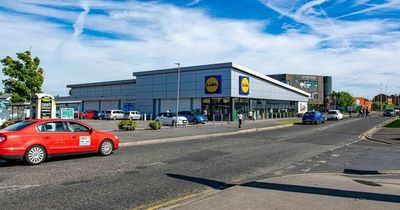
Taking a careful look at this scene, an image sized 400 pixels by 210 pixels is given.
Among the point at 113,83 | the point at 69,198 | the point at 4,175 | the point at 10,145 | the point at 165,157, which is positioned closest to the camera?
the point at 69,198

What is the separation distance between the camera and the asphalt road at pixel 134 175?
686cm

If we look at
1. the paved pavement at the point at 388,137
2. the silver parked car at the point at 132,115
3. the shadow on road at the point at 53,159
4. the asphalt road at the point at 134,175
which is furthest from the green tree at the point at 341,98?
the shadow on road at the point at 53,159

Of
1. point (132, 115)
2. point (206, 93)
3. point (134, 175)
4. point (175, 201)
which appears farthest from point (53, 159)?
point (132, 115)

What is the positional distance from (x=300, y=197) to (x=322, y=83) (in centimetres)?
12357

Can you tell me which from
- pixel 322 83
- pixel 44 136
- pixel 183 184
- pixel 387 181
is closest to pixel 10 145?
pixel 44 136

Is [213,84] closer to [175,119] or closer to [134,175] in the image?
[175,119]

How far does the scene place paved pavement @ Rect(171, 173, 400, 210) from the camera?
613 cm

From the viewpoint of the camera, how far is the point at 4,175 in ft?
30.6

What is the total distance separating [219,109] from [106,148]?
37794mm

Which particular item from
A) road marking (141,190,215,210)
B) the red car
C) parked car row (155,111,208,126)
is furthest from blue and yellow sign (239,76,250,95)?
road marking (141,190,215,210)

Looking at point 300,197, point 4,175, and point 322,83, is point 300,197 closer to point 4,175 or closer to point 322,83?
point 4,175

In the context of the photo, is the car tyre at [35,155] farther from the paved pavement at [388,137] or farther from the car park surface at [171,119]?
the car park surface at [171,119]

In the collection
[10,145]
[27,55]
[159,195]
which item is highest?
[27,55]

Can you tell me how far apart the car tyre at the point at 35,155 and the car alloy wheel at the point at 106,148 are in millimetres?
2256
